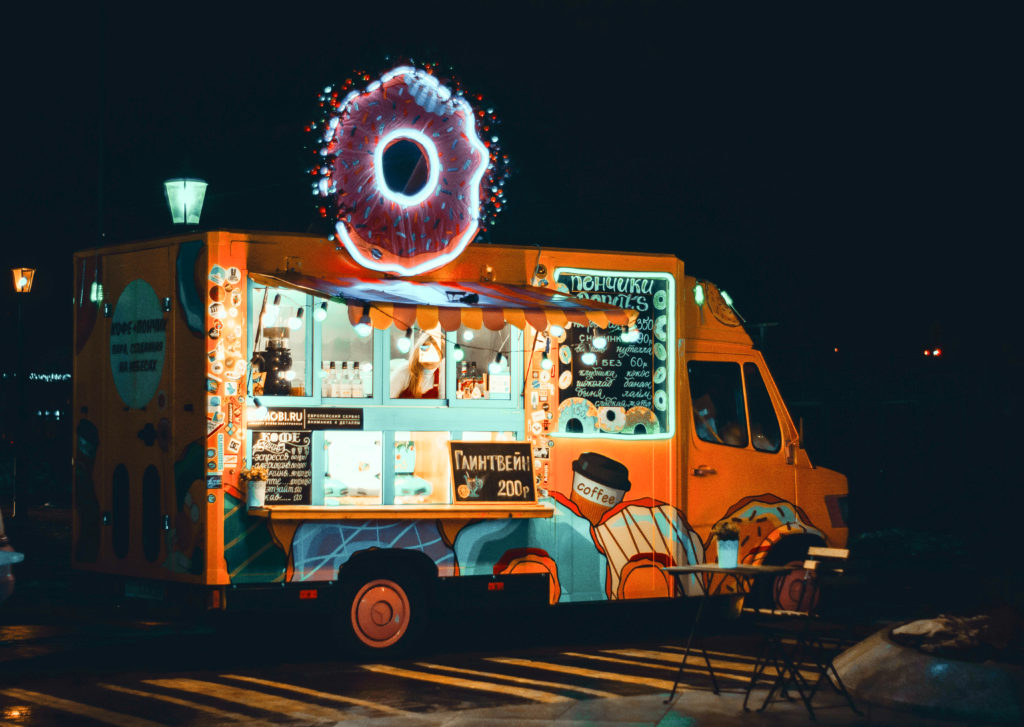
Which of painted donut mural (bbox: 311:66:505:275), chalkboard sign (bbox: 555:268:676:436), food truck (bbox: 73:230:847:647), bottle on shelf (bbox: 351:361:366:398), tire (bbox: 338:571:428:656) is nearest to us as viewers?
food truck (bbox: 73:230:847:647)

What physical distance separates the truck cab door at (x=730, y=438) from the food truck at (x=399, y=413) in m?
0.03

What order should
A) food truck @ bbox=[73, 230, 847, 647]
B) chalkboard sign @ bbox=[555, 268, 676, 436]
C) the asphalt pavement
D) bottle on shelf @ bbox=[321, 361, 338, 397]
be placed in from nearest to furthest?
the asphalt pavement, food truck @ bbox=[73, 230, 847, 647], bottle on shelf @ bbox=[321, 361, 338, 397], chalkboard sign @ bbox=[555, 268, 676, 436]

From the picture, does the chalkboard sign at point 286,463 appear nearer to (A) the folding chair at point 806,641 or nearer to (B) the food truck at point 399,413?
(B) the food truck at point 399,413

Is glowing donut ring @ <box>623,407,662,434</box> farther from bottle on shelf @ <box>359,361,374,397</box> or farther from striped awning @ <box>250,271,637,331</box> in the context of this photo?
bottle on shelf @ <box>359,361,374,397</box>

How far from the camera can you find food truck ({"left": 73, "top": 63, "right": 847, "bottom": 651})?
8.50 meters

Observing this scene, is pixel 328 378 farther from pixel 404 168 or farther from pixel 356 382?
pixel 404 168

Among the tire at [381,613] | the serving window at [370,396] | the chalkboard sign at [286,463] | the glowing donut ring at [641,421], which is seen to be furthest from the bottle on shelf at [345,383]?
the glowing donut ring at [641,421]

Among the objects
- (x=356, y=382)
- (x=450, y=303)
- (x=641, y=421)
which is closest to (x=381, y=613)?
(x=356, y=382)

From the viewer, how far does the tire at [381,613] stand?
8656 millimetres

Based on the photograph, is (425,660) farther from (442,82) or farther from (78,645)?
(442,82)

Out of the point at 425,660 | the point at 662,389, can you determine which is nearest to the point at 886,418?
the point at 662,389

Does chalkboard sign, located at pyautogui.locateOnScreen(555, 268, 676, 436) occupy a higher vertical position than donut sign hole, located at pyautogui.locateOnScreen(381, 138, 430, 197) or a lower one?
lower

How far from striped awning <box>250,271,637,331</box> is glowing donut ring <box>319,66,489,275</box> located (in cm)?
27

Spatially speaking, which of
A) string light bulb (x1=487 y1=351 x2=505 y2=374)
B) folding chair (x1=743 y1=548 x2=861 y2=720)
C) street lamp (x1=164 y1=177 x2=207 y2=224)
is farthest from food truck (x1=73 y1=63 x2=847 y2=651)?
street lamp (x1=164 y1=177 x2=207 y2=224)
